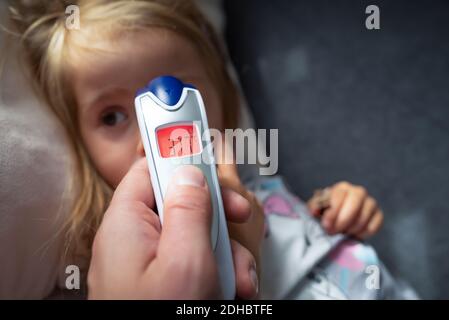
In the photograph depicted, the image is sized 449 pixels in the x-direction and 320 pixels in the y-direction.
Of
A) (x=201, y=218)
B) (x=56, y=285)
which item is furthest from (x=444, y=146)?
(x=56, y=285)

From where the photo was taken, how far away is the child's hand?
2.25ft

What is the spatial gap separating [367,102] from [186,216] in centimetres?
58

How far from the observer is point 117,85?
57cm

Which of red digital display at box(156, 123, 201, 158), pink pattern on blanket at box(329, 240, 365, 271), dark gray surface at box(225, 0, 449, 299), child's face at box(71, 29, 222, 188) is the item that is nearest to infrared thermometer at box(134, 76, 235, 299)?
red digital display at box(156, 123, 201, 158)

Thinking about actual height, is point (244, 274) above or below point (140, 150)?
below

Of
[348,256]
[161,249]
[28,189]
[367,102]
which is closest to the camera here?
[161,249]

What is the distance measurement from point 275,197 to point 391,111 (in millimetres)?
286

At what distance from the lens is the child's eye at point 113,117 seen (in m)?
0.59

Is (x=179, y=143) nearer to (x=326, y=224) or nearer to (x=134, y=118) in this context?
(x=134, y=118)

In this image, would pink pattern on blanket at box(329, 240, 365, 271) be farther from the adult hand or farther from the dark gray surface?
the adult hand

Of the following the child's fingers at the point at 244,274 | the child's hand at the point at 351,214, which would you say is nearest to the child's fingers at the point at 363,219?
the child's hand at the point at 351,214

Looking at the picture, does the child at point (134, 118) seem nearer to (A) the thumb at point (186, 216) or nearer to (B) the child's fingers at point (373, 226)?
(B) the child's fingers at point (373, 226)

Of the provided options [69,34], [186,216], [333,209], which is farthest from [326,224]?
[69,34]

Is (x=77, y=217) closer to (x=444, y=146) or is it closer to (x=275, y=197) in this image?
(x=275, y=197)
